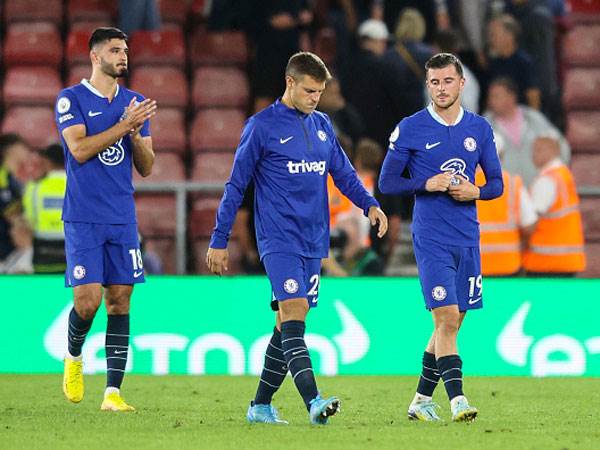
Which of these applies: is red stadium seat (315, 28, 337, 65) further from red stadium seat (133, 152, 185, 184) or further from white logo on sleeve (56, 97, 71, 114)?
white logo on sleeve (56, 97, 71, 114)

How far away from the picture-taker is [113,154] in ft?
30.2

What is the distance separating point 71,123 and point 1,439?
2.20 meters

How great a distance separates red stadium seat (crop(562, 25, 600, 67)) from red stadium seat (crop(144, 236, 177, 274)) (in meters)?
5.58

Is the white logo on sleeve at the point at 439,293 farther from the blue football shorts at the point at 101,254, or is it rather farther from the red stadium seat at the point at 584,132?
the red stadium seat at the point at 584,132

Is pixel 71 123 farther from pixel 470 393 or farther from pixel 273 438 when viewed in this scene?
pixel 470 393

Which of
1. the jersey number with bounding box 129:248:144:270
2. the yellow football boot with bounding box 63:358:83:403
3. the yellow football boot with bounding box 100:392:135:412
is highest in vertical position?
the jersey number with bounding box 129:248:144:270

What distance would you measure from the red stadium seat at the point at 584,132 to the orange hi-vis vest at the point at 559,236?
2547 mm

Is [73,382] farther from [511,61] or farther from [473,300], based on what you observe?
[511,61]

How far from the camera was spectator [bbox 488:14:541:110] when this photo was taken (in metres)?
15.5

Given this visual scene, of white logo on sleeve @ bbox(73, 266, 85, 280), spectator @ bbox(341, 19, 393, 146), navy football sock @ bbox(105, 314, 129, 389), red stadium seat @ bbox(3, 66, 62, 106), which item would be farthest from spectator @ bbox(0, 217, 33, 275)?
white logo on sleeve @ bbox(73, 266, 85, 280)

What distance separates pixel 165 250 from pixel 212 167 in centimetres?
192

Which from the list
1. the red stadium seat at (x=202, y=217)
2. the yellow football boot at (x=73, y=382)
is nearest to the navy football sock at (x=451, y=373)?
the yellow football boot at (x=73, y=382)

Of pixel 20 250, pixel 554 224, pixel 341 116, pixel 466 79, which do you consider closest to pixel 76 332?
pixel 20 250

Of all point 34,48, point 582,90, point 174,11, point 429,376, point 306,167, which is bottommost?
point 429,376
